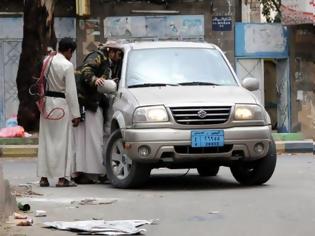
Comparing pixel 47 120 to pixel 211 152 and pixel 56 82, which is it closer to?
pixel 56 82

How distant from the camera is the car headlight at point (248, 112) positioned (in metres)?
9.24

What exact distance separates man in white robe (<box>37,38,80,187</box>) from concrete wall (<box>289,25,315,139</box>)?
14440 millimetres

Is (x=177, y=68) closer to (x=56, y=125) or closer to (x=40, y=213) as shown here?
(x=56, y=125)

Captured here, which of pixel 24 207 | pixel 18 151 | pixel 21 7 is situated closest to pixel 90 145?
pixel 24 207

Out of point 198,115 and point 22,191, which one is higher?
point 198,115

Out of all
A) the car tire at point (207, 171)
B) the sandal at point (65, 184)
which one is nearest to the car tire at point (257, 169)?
the car tire at point (207, 171)

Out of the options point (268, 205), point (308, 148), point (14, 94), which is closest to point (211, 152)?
point (268, 205)

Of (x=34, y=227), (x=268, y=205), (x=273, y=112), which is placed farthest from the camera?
(x=273, y=112)

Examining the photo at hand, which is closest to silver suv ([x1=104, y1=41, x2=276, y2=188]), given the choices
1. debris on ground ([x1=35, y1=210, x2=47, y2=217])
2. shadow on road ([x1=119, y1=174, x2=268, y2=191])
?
shadow on road ([x1=119, y1=174, x2=268, y2=191])

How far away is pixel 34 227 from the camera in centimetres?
688

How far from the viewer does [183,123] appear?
9.07 metres

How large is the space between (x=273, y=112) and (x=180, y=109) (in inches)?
805

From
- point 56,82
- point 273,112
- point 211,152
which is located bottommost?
point 273,112

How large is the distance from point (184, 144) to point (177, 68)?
4.70 ft
